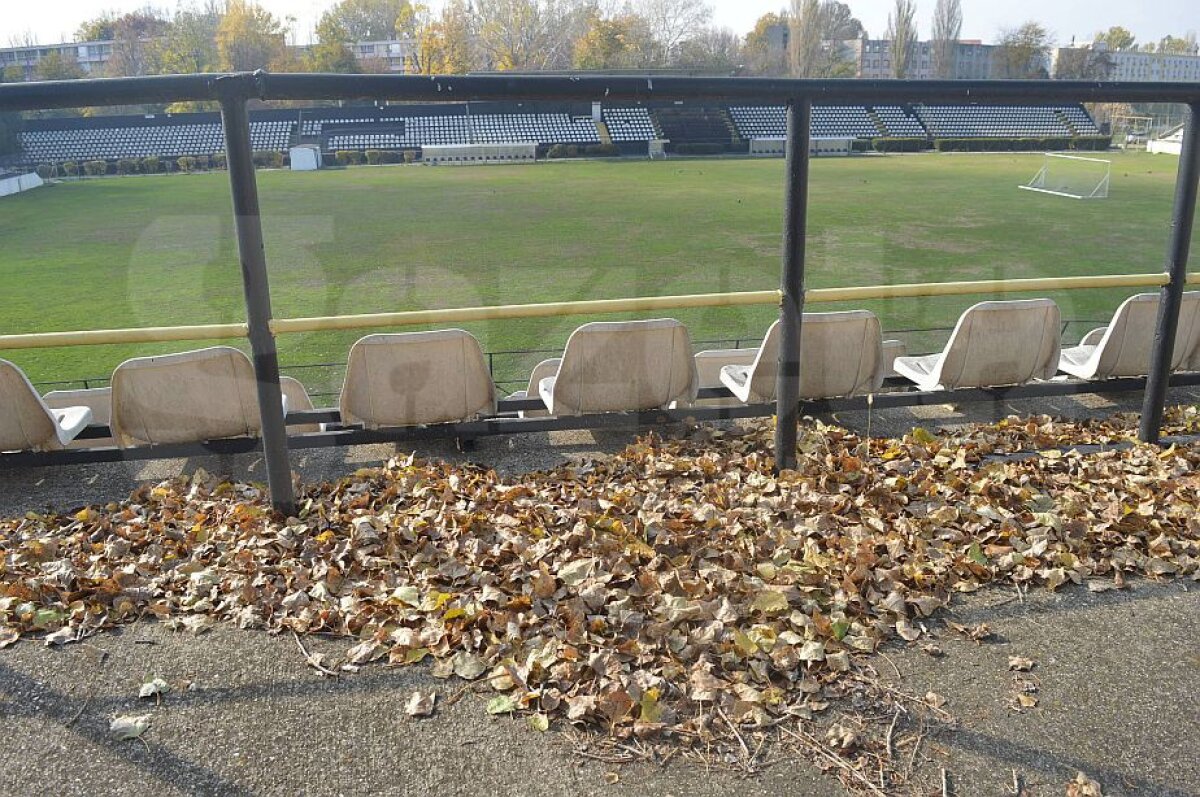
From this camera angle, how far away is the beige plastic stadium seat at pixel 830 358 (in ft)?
14.1

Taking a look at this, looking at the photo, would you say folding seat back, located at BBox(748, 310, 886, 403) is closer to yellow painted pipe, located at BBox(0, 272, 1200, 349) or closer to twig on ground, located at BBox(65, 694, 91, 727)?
yellow painted pipe, located at BBox(0, 272, 1200, 349)

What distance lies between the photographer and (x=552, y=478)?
12.2ft

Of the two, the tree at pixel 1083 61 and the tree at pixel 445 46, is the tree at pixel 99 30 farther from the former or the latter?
the tree at pixel 1083 61

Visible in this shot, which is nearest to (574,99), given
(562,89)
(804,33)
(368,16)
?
(562,89)

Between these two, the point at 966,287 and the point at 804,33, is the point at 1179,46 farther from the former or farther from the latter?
the point at 966,287

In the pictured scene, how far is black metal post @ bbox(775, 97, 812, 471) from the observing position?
335cm

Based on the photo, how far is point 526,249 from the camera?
17.3 meters

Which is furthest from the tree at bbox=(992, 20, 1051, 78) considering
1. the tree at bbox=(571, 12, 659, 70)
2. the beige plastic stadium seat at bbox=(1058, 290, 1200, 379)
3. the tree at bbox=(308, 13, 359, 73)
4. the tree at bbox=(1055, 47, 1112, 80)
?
the beige plastic stadium seat at bbox=(1058, 290, 1200, 379)

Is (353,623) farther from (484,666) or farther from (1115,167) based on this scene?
(1115,167)

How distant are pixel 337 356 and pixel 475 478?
21.3 ft

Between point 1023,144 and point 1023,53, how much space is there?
109ft

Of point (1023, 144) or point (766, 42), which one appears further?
point (766, 42)

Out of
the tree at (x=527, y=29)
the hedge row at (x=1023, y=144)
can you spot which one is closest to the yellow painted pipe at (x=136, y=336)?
the hedge row at (x=1023, y=144)

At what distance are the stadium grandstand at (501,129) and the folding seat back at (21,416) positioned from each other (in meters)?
46.7
